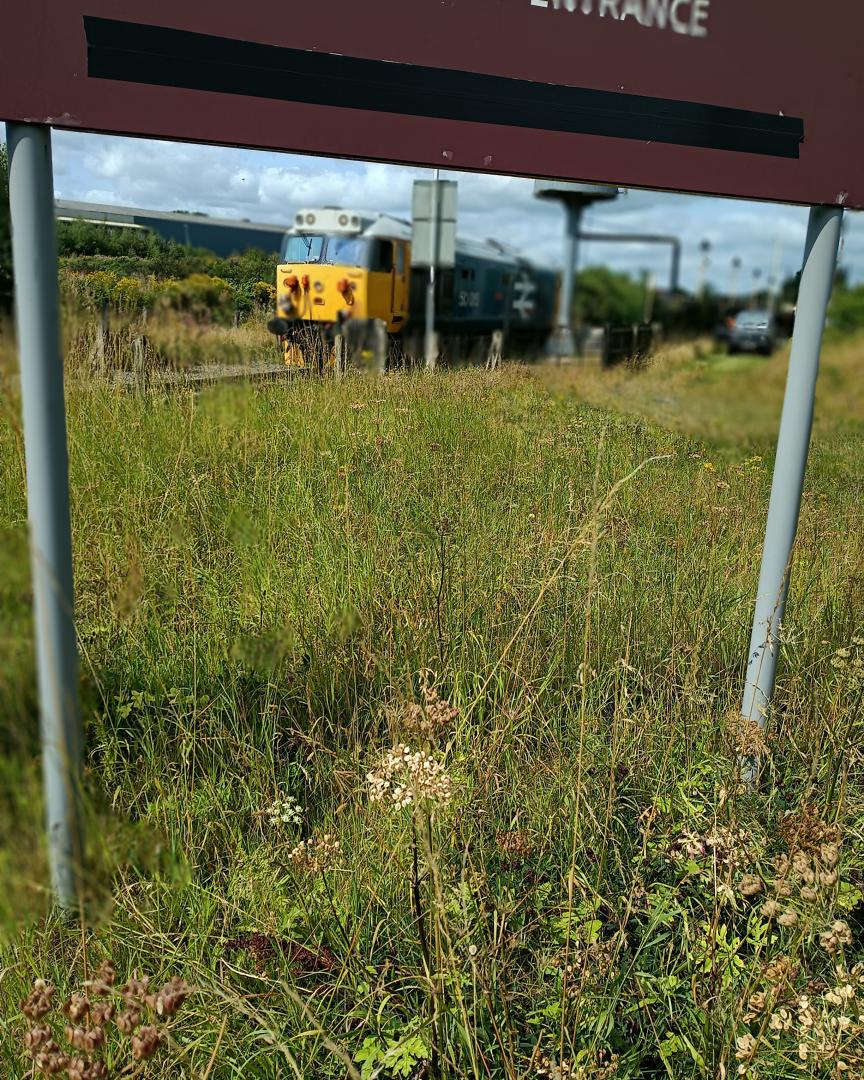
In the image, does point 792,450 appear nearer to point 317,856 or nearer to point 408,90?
point 408,90

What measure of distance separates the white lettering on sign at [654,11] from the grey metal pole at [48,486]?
1.05 meters

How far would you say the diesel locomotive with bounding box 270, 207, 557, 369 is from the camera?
209 cm

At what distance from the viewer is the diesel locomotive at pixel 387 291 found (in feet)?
6.86

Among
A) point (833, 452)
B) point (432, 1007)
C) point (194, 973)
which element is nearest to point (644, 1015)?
point (432, 1007)

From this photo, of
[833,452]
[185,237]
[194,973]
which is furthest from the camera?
[833,452]

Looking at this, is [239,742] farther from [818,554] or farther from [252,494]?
[818,554]

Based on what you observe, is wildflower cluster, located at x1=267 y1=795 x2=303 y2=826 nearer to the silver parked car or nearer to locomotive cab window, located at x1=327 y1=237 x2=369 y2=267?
locomotive cab window, located at x1=327 y1=237 x2=369 y2=267

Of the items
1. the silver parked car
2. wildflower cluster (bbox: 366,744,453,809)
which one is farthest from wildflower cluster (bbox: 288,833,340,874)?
the silver parked car

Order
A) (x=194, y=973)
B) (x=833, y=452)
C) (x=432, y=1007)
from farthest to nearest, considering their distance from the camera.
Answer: (x=833, y=452)
(x=194, y=973)
(x=432, y=1007)

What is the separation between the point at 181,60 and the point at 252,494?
1.84 metres

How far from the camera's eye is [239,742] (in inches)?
82.9

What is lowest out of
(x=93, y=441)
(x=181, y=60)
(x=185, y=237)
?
(x=93, y=441)

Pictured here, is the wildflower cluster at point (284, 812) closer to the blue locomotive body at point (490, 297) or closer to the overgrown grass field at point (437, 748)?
the overgrown grass field at point (437, 748)

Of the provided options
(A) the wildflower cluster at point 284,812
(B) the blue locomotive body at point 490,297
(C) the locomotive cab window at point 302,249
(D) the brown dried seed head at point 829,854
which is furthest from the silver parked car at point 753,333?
(A) the wildflower cluster at point 284,812
